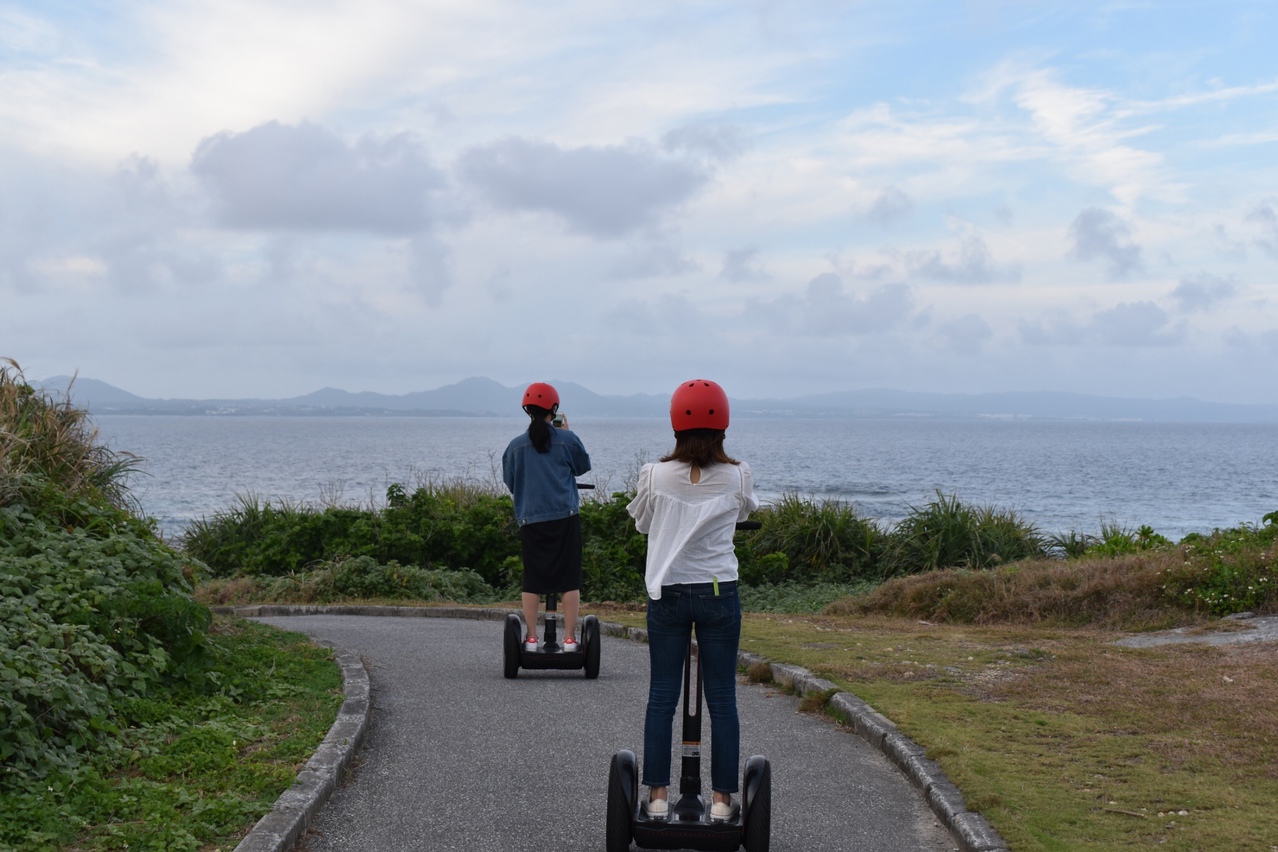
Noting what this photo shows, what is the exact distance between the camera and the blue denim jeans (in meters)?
4.62

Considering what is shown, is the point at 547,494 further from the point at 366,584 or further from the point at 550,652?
the point at 366,584

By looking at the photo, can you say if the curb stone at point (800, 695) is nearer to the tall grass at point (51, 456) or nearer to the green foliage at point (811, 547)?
the tall grass at point (51, 456)

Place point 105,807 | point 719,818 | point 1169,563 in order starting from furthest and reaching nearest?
1. point 1169,563
2. point 105,807
3. point 719,818

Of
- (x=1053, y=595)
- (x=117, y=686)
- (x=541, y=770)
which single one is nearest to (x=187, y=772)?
(x=117, y=686)

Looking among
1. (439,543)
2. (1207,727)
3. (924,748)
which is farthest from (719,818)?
(439,543)

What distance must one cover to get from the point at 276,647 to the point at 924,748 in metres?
5.33

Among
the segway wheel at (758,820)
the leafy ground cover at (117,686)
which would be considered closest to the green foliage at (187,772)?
the leafy ground cover at (117,686)

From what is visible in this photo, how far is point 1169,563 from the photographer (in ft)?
39.4

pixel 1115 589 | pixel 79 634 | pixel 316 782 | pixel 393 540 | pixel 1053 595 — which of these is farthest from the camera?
pixel 393 540

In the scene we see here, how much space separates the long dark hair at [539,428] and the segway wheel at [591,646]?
1583 mm

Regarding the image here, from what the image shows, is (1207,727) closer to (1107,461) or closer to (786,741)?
(786,741)

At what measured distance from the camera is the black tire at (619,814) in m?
4.61

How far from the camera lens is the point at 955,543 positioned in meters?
17.2

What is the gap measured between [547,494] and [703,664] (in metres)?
3.78
